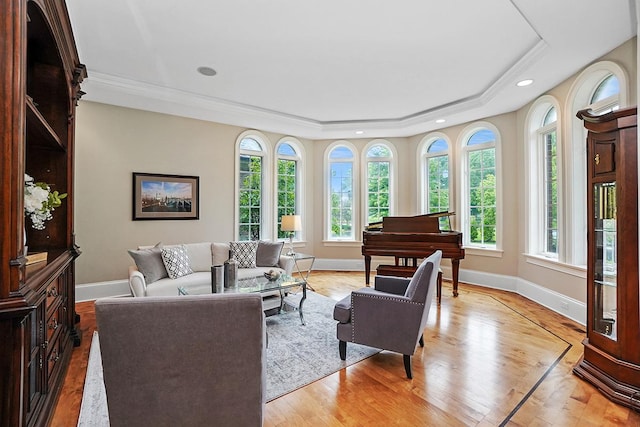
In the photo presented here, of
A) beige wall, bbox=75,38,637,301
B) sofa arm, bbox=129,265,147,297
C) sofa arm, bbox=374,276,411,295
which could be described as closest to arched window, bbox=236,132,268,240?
beige wall, bbox=75,38,637,301

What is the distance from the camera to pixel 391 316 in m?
2.56

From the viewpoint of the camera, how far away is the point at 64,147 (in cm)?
287

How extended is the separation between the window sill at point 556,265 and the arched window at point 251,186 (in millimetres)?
4481

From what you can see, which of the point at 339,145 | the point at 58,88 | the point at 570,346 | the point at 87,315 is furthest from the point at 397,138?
the point at 87,315

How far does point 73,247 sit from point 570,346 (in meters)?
4.76

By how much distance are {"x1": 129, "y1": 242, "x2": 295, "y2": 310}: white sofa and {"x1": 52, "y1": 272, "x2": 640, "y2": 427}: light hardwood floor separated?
28.3 inches

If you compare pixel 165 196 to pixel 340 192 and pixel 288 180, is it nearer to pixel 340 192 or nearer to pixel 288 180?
pixel 288 180

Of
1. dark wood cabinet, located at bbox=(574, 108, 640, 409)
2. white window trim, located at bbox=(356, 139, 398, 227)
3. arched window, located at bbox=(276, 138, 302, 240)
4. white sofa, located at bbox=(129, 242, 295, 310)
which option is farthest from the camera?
white window trim, located at bbox=(356, 139, 398, 227)

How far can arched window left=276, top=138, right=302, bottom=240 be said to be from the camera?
6582 millimetres

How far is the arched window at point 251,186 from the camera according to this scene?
19.8ft

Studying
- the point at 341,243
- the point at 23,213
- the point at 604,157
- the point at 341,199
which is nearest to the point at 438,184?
the point at 341,199

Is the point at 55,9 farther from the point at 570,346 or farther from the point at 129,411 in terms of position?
the point at 570,346

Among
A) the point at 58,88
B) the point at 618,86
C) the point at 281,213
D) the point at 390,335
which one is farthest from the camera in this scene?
the point at 281,213

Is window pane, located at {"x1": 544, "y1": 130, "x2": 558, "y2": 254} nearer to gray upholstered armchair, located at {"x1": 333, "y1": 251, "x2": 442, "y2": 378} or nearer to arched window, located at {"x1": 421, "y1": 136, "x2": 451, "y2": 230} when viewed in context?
arched window, located at {"x1": 421, "y1": 136, "x2": 451, "y2": 230}
